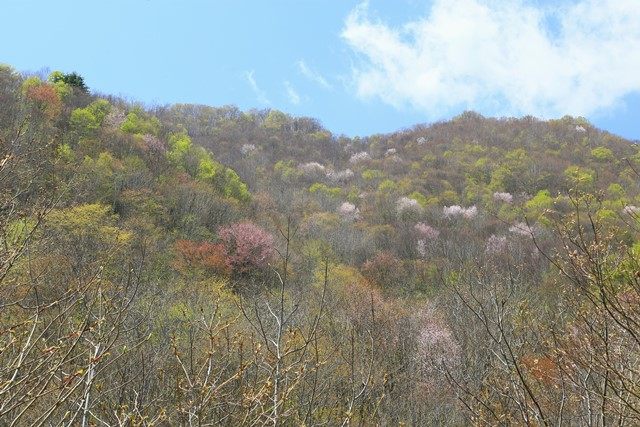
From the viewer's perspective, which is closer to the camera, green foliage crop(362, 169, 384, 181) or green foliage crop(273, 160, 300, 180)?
green foliage crop(273, 160, 300, 180)

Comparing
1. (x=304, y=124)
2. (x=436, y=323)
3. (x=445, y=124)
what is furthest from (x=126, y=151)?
(x=445, y=124)

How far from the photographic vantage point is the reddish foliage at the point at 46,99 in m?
27.3

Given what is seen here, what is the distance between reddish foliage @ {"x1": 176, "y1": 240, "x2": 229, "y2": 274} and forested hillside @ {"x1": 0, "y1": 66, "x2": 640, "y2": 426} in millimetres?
110

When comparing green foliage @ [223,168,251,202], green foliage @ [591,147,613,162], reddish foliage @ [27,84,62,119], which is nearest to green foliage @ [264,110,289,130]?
green foliage @ [223,168,251,202]

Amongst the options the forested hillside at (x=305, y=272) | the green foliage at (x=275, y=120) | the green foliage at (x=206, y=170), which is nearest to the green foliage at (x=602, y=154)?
the forested hillside at (x=305, y=272)

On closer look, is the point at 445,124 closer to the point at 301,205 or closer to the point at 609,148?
the point at 609,148

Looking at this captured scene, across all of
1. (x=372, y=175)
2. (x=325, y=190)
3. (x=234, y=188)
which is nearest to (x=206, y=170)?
(x=234, y=188)

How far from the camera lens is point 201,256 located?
21938 mm

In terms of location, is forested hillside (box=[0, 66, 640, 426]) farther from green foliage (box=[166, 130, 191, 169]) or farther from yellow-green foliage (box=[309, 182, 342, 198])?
yellow-green foliage (box=[309, 182, 342, 198])

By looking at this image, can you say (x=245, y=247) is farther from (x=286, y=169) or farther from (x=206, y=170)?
(x=286, y=169)

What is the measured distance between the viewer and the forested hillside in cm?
288

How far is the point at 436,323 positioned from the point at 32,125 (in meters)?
19.4

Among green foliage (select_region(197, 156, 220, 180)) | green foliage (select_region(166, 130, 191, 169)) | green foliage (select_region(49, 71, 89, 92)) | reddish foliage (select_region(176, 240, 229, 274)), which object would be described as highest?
green foliage (select_region(49, 71, 89, 92))

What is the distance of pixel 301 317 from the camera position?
1518 cm
